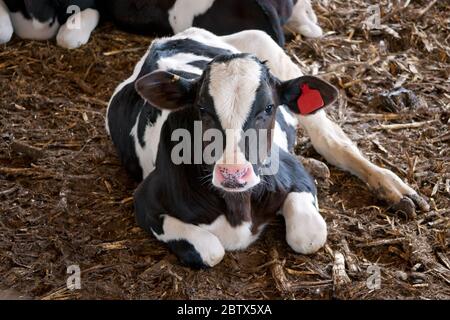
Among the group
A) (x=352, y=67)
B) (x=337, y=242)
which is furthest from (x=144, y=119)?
(x=352, y=67)

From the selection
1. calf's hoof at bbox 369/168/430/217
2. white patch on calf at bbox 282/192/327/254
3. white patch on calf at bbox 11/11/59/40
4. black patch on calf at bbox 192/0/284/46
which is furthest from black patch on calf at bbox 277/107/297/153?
white patch on calf at bbox 11/11/59/40

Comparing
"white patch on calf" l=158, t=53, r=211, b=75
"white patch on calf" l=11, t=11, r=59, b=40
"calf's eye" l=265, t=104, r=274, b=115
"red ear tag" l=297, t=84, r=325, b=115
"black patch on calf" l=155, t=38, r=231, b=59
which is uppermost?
"calf's eye" l=265, t=104, r=274, b=115

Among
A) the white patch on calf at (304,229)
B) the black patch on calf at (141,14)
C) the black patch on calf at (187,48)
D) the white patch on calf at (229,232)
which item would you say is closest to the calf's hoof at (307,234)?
the white patch on calf at (304,229)

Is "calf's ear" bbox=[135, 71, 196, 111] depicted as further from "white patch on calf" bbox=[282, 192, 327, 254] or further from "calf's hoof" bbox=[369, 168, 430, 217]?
"calf's hoof" bbox=[369, 168, 430, 217]

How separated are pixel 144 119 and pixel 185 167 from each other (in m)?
0.66

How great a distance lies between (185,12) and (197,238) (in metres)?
3.12

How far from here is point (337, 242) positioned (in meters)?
5.07

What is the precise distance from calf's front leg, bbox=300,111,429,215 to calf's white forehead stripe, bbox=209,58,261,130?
137cm

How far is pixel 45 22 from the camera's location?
762 centimetres

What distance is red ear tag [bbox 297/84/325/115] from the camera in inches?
185

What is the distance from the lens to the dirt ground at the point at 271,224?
4.77 meters

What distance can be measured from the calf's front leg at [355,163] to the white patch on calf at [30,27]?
2.69 metres

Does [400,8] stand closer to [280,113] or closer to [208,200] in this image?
[280,113]

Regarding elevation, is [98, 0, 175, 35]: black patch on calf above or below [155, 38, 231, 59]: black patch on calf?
below
